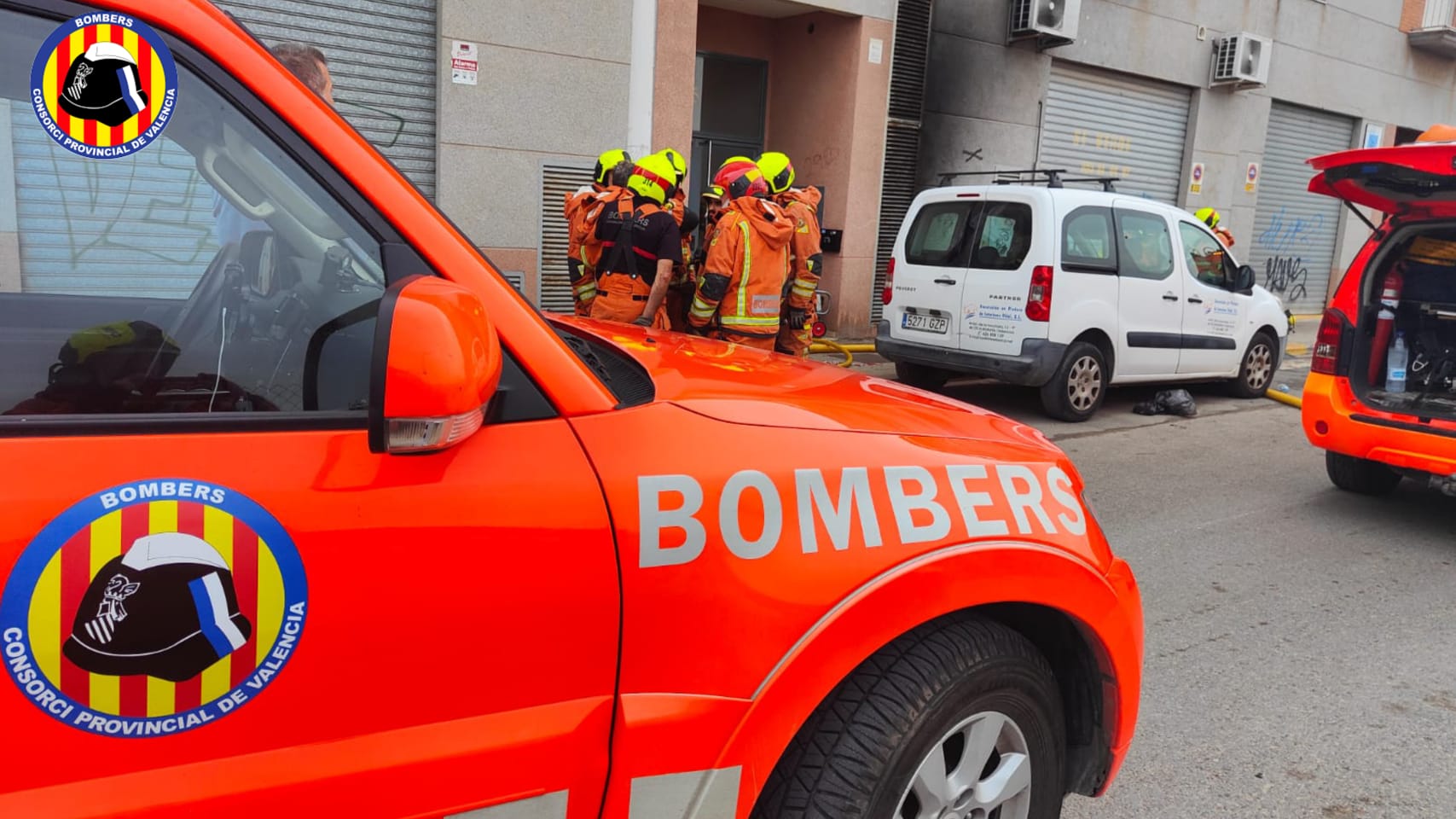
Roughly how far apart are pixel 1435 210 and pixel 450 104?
23.9 feet

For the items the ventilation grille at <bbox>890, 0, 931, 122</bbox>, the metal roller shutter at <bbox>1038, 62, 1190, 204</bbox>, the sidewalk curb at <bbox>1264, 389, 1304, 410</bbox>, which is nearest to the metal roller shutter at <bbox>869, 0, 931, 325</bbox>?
the ventilation grille at <bbox>890, 0, 931, 122</bbox>

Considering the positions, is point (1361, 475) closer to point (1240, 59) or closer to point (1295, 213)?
point (1240, 59)

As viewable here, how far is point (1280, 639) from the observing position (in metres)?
4.08

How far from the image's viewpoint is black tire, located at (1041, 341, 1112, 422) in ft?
26.5

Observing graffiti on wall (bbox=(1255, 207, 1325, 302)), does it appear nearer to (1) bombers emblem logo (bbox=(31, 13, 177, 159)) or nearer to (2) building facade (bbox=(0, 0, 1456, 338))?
(2) building facade (bbox=(0, 0, 1456, 338))

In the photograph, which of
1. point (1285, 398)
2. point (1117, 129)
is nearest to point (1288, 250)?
point (1117, 129)

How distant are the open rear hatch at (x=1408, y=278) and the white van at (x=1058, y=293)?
2.25 metres

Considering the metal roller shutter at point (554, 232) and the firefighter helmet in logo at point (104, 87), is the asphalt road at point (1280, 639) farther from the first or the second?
the metal roller shutter at point (554, 232)

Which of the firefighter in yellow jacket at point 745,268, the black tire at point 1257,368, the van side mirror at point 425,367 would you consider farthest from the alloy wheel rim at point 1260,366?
the van side mirror at point 425,367

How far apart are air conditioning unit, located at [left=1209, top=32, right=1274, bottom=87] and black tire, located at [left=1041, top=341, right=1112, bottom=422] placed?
391 inches

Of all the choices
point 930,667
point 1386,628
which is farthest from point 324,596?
point 1386,628

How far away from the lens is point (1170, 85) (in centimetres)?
1587

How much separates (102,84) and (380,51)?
319 inches

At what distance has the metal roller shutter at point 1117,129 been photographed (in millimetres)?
14359
